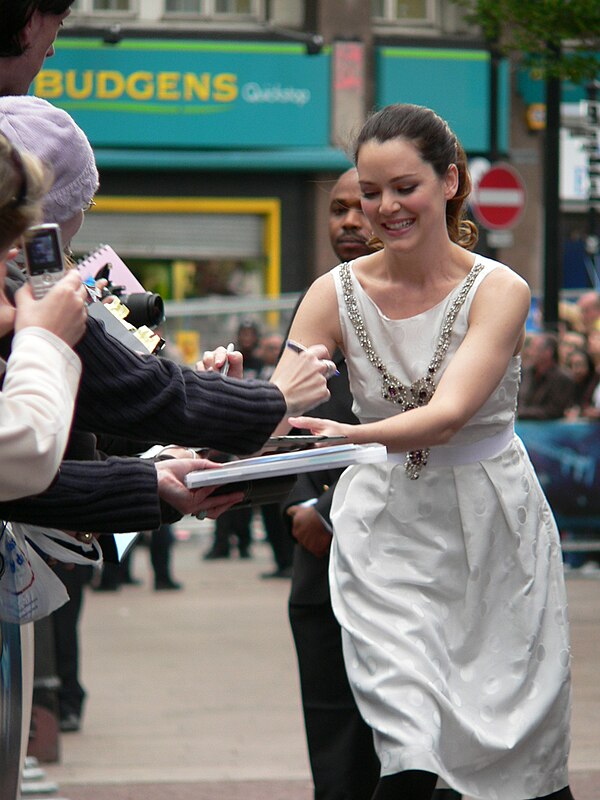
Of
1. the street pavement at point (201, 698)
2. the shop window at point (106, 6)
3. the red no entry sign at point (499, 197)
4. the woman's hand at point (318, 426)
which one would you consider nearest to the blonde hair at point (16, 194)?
the woman's hand at point (318, 426)

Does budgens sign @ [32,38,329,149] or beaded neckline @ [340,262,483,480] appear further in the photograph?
budgens sign @ [32,38,329,149]

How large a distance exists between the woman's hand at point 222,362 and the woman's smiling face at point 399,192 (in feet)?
2.12

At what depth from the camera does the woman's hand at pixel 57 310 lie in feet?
8.41

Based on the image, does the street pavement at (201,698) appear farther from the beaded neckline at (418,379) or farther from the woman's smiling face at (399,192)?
the woman's smiling face at (399,192)

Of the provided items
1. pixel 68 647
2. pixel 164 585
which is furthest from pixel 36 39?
pixel 164 585

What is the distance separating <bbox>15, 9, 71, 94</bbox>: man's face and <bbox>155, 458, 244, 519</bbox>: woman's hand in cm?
85

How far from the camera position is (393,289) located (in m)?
3.99

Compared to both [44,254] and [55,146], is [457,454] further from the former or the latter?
[44,254]

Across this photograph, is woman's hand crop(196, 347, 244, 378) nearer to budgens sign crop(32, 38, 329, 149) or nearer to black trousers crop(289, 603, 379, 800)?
black trousers crop(289, 603, 379, 800)

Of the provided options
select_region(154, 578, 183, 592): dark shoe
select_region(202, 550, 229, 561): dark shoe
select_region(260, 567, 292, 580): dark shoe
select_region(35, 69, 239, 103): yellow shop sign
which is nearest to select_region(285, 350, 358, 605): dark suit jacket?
select_region(154, 578, 183, 592): dark shoe

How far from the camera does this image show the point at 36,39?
3266 millimetres

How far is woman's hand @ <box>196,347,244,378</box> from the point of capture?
3340mm

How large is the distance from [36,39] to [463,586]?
5.18 feet

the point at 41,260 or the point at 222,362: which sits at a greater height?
the point at 41,260
